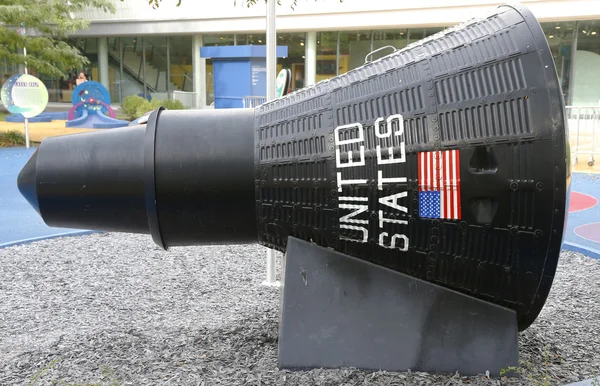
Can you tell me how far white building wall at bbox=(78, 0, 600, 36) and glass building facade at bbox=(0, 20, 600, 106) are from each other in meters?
1.11

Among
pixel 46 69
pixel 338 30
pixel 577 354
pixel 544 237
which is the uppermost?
pixel 338 30

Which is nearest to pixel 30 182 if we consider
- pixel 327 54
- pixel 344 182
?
pixel 344 182

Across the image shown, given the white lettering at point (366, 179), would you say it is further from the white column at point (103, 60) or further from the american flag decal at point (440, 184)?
the white column at point (103, 60)

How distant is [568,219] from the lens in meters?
7.06

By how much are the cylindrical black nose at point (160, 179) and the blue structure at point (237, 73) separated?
16260 mm

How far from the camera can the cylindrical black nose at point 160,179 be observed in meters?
2.85

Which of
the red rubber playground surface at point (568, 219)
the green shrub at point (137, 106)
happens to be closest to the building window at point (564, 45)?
the red rubber playground surface at point (568, 219)

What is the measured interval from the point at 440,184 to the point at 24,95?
12.5 meters

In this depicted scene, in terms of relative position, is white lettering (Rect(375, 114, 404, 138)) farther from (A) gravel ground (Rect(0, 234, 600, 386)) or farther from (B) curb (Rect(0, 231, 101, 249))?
(B) curb (Rect(0, 231, 101, 249))

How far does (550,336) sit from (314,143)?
1860 millimetres

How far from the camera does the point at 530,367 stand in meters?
2.94

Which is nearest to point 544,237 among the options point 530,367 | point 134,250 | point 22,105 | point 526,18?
point 530,367

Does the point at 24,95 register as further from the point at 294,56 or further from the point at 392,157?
the point at 294,56

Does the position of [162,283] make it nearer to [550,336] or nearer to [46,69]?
[550,336]
